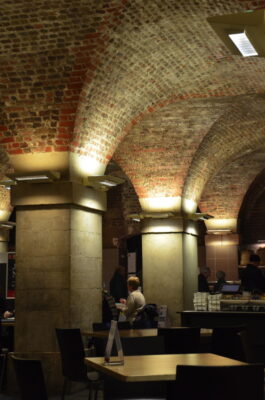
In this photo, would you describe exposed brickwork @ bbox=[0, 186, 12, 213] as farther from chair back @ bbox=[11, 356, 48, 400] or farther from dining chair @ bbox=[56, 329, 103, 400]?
chair back @ bbox=[11, 356, 48, 400]

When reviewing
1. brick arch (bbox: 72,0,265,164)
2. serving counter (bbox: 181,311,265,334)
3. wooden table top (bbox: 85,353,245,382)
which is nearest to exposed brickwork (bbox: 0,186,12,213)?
brick arch (bbox: 72,0,265,164)

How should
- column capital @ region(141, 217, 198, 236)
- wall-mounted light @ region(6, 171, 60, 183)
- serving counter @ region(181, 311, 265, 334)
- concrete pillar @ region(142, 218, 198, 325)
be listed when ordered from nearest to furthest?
wall-mounted light @ region(6, 171, 60, 183) → serving counter @ region(181, 311, 265, 334) → concrete pillar @ region(142, 218, 198, 325) → column capital @ region(141, 217, 198, 236)

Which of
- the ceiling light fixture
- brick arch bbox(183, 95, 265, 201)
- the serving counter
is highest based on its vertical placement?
brick arch bbox(183, 95, 265, 201)

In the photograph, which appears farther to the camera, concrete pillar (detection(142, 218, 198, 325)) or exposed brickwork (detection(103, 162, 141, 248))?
exposed brickwork (detection(103, 162, 141, 248))

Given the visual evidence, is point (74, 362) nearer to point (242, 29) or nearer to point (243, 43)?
point (243, 43)

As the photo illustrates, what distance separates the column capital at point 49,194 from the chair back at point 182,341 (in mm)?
3124

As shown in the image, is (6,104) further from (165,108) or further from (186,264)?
(186,264)

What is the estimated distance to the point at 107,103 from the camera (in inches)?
405

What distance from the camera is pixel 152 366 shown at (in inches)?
201

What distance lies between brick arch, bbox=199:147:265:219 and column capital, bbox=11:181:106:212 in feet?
29.5

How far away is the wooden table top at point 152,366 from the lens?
4.65m

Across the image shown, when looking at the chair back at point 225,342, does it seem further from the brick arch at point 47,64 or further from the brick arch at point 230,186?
the brick arch at point 230,186

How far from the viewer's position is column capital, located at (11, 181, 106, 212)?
993 centimetres

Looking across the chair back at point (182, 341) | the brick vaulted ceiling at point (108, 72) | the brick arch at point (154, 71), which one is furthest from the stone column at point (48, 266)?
the chair back at point (182, 341)
